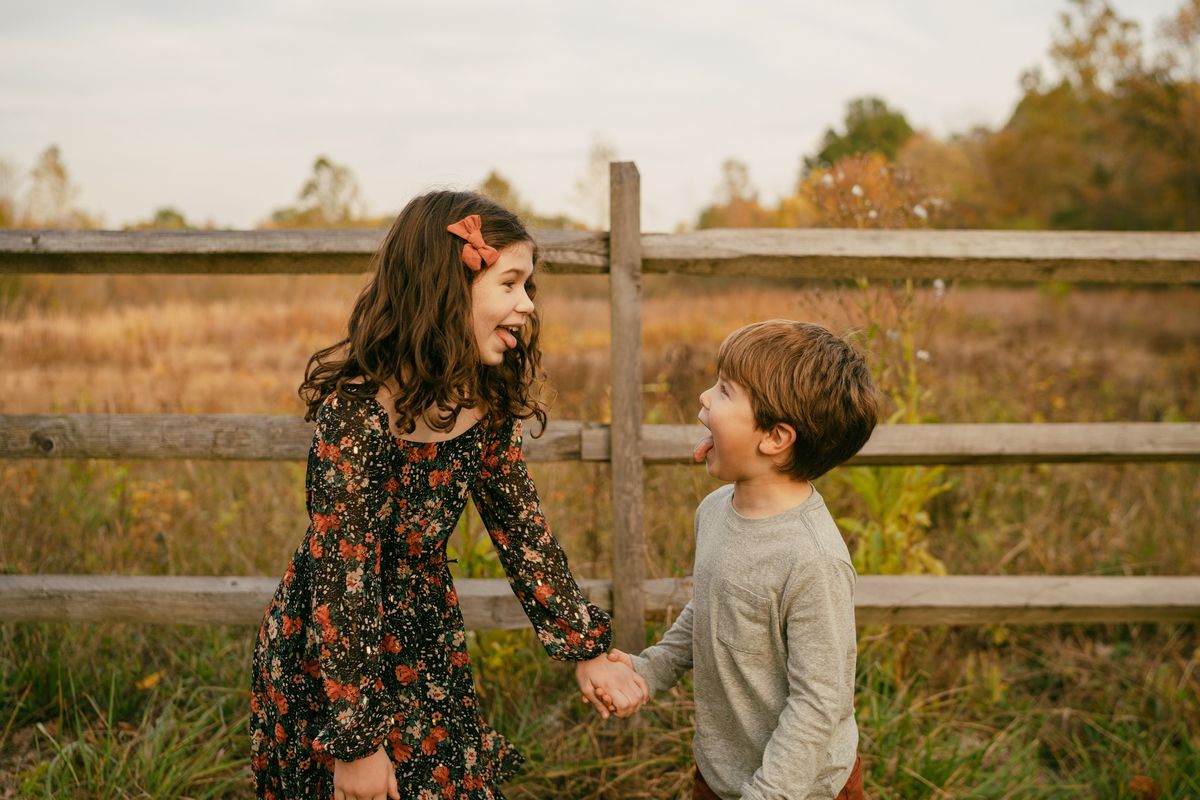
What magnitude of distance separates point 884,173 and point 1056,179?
22206 millimetres

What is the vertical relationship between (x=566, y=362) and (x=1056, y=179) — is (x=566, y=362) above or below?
below

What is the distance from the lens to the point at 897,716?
2.61 meters

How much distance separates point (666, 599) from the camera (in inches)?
105

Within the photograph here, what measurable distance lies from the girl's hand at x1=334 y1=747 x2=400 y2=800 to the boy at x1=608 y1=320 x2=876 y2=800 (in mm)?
583

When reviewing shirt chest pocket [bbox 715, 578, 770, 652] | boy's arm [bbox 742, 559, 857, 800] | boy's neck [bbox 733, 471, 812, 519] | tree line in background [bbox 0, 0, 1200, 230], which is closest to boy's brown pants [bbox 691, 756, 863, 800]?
boy's arm [bbox 742, 559, 857, 800]

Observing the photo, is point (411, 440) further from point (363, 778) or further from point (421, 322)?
point (363, 778)

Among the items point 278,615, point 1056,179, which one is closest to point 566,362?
point 278,615

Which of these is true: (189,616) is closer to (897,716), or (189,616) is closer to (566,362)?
(897,716)

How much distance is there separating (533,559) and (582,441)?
30.7 inches

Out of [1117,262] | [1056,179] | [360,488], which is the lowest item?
[360,488]

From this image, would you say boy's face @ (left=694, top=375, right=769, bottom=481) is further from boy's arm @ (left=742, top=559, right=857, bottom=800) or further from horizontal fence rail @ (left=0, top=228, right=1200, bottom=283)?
horizontal fence rail @ (left=0, top=228, right=1200, bottom=283)

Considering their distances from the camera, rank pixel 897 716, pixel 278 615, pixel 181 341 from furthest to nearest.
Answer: pixel 181 341, pixel 897 716, pixel 278 615

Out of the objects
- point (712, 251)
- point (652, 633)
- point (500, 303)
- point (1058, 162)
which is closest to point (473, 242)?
point (500, 303)

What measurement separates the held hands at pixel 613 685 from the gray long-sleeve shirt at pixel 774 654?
0.15 metres
